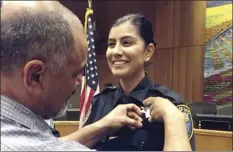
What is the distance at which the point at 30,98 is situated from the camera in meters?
0.67

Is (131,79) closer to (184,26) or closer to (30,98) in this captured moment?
(30,98)

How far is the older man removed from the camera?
0.63 meters

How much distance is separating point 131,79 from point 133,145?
0.91 feet

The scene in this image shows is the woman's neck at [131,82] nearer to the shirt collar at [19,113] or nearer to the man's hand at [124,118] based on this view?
the man's hand at [124,118]

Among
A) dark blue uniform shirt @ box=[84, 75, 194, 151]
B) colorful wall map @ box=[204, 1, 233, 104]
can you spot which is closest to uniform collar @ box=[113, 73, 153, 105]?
dark blue uniform shirt @ box=[84, 75, 194, 151]

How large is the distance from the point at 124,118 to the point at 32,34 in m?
0.62

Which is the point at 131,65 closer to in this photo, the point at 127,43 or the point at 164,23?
the point at 127,43

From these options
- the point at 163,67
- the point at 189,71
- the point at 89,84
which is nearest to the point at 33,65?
the point at 89,84

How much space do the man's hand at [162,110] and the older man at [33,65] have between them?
1.33 ft

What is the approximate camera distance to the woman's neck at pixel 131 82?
1.40 metres

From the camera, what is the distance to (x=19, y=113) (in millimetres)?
646

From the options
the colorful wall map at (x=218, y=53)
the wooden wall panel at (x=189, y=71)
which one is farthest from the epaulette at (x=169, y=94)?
the wooden wall panel at (x=189, y=71)

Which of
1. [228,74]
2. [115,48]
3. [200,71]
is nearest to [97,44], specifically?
[200,71]

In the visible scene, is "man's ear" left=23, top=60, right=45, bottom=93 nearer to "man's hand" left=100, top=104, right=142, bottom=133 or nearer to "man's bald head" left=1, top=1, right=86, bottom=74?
"man's bald head" left=1, top=1, right=86, bottom=74
